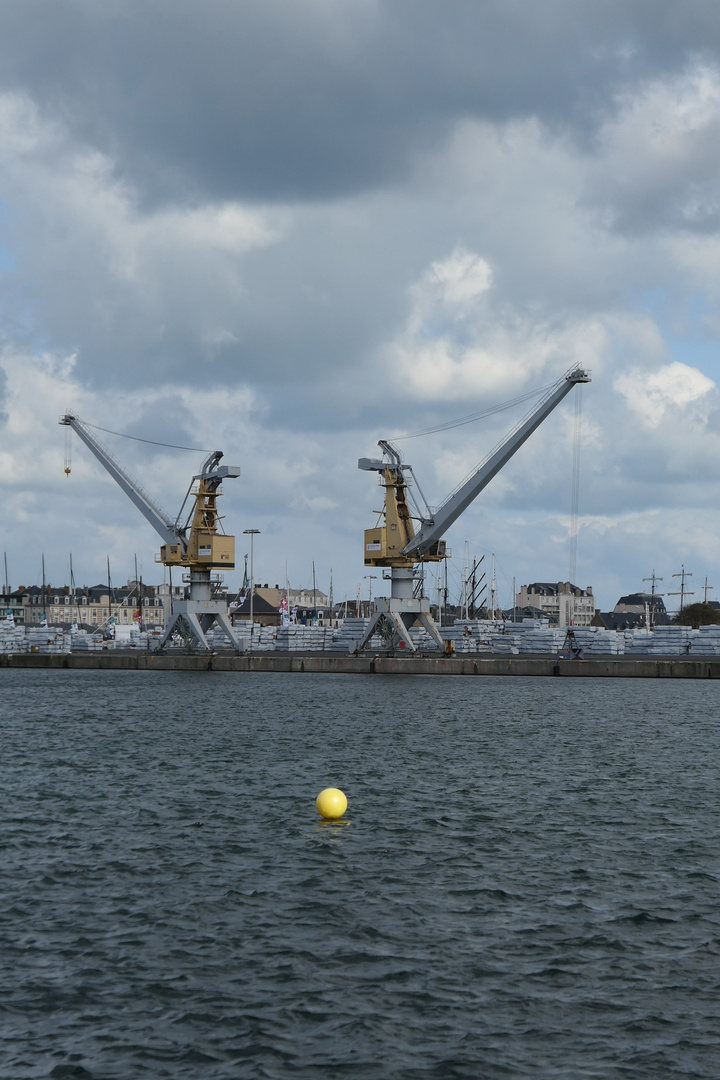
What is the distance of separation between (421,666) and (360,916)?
67.3m

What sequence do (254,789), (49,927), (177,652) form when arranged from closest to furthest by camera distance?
(49,927) < (254,789) < (177,652)

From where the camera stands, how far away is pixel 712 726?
45.8 m

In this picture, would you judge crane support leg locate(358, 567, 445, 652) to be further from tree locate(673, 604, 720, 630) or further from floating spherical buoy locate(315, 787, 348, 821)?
tree locate(673, 604, 720, 630)

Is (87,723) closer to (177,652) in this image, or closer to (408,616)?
(408,616)

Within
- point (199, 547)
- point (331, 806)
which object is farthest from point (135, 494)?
point (331, 806)

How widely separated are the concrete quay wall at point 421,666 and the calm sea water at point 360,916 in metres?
47.9

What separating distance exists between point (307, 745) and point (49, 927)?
74.0 feet

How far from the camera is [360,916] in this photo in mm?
15539

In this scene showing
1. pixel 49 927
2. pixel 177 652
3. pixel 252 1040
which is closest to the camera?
pixel 252 1040

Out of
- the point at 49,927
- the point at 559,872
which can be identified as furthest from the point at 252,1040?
the point at 559,872

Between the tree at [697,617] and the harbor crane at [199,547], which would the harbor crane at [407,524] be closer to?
the harbor crane at [199,547]

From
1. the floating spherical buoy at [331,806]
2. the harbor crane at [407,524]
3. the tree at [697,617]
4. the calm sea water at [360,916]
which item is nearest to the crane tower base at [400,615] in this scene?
the harbor crane at [407,524]

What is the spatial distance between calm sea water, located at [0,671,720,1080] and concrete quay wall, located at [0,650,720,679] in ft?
157

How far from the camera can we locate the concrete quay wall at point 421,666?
3167 inches
